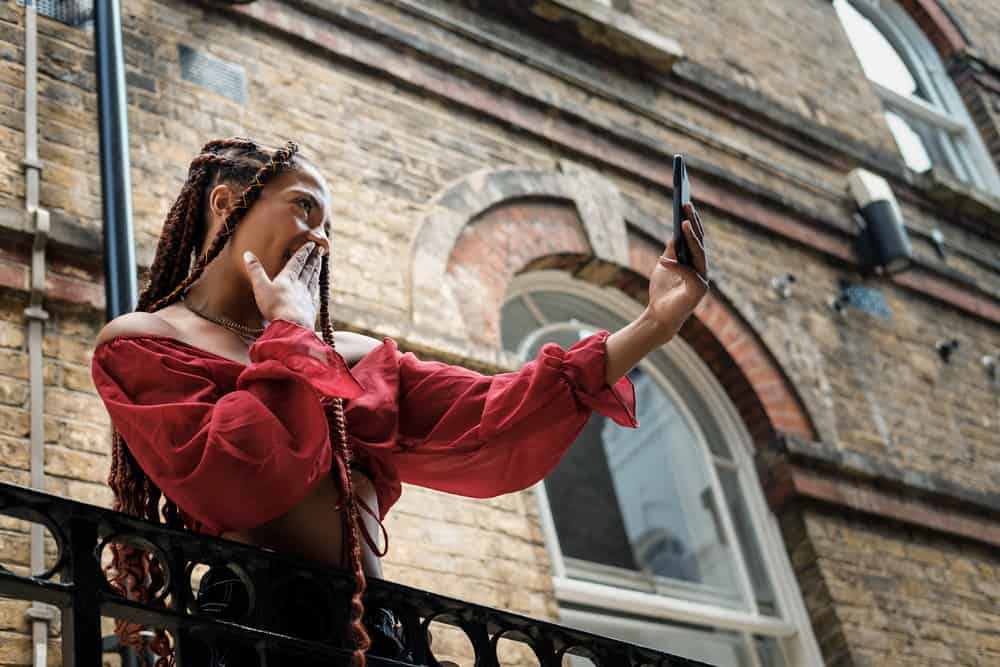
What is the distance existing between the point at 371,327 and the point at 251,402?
2.92 meters

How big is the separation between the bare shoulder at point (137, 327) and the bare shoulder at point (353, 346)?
41cm

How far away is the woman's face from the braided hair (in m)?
0.02

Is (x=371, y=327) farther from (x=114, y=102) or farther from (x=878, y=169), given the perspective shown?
(x=878, y=169)

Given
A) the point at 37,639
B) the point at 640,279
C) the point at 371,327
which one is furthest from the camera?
the point at 640,279

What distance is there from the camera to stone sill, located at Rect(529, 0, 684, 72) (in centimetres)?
742

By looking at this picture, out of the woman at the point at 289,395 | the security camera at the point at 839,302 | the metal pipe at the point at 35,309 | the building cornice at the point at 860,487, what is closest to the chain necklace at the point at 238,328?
the woman at the point at 289,395

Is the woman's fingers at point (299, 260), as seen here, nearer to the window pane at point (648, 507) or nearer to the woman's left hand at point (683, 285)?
the woman's left hand at point (683, 285)

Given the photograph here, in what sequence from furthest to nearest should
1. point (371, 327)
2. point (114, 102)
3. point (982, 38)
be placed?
1. point (982, 38)
2. point (371, 327)
3. point (114, 102)

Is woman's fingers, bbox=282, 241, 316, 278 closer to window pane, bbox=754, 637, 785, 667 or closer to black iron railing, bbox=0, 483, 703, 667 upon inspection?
black iron railing, bbox=0, 483, 703, 667

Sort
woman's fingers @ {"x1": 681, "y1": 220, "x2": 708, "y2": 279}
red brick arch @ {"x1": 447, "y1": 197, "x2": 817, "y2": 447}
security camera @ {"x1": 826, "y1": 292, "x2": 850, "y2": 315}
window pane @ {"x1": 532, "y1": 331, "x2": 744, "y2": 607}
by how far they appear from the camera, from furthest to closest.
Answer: security camera @ {"x1": 826, "y1": 292, "x2": 850, "y2": 315} → window pane @ {"x1": 532, "y1": 331, "x2": 744, "y2": 607} → red brick arch @ {"x1": 447, "y1": 197, "x2": 817, "y2": 447} → woman's fingers @ {"x1": 681, "y1": 220, "x2": 708, "y2": 279}

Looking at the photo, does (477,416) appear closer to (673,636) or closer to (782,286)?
(673,636)

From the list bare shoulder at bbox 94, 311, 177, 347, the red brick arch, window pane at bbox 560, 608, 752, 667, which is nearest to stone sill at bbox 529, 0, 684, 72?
the red brick arch

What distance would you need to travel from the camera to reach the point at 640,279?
22.2 ft

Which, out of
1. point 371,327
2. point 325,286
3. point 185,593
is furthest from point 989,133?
point 185,593
